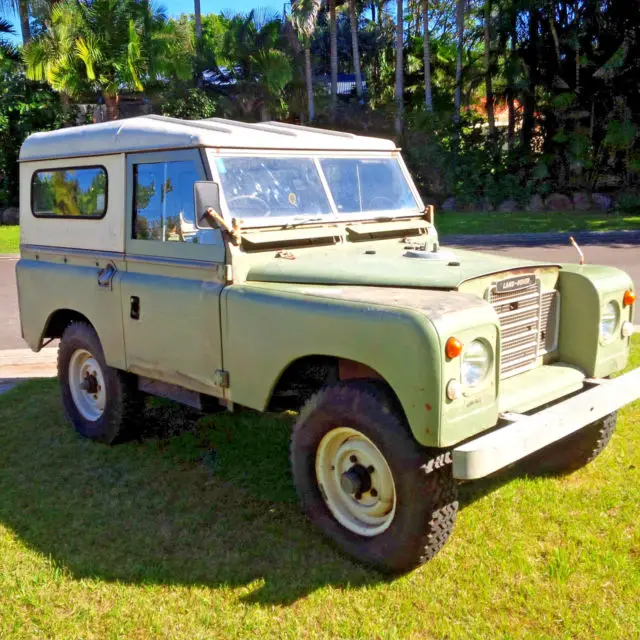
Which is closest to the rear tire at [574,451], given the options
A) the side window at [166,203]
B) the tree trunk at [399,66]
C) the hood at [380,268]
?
the hood at [380,268]

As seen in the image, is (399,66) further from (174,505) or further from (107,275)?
(174,505)

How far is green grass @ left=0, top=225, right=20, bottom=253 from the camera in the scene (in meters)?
17.8

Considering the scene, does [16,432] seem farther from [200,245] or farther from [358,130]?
[358,130]

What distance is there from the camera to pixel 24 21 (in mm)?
22547

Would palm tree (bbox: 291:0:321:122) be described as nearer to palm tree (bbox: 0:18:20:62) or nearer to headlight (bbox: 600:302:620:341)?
palm tree (bbox: 0:18:20:62)

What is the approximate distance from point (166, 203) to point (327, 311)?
1.60 metres

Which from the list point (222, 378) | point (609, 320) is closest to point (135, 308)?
point (222, 378)

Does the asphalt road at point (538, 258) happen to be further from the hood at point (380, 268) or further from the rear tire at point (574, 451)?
the rear tire at point (574, 451)

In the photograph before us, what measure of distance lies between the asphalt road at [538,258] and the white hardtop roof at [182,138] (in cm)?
384

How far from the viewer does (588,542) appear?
385cm

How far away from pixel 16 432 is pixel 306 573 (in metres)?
3.04

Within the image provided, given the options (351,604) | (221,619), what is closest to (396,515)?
(351,604)

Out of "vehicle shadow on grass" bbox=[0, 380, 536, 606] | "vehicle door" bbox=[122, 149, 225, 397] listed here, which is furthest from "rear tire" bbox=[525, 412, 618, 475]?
"vehicle door" bbox=[122, 149, 225, 397]

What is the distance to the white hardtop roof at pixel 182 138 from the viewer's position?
4.39 metres
